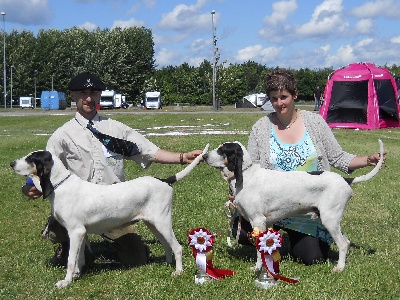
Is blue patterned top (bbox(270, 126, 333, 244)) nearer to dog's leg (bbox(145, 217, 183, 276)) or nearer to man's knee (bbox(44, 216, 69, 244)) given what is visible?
dog's leg (bbox(145, 217, 183, 276))

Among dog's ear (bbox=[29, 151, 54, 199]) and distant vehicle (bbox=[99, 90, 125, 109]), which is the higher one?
distant vehicle (bbox=[99, 90, 125, 109])

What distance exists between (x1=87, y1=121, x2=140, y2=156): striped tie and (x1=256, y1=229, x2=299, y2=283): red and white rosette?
5.00ft

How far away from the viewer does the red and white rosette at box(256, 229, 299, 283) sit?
4621mm

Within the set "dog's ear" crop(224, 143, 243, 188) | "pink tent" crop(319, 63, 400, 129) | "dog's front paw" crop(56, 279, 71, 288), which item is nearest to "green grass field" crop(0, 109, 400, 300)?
"dog's front paw" crop(56, 279, 71, 288)

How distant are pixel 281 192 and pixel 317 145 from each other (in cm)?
76

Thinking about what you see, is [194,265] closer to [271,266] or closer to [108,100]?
[271,266]

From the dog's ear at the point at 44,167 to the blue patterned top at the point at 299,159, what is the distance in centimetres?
205

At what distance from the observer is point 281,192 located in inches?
195

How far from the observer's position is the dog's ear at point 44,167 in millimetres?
4609

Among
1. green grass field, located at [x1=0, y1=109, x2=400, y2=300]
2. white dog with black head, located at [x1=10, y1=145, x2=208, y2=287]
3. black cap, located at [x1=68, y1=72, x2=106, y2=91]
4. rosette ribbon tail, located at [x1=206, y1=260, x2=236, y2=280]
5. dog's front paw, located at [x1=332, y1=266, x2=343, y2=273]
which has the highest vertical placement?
black cap, located at [x1=68, y1=72, x2=106, y2=91]

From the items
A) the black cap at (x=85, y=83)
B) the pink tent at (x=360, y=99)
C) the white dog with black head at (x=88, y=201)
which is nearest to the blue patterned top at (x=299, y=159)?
the white dog with black head at (x=88, y=201)

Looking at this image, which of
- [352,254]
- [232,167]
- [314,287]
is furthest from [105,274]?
[352,254]

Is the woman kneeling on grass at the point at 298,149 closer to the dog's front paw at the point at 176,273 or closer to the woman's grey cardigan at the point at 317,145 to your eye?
the woman's grey cardigan at the point at 317,145

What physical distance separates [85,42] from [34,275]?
75.1 m
